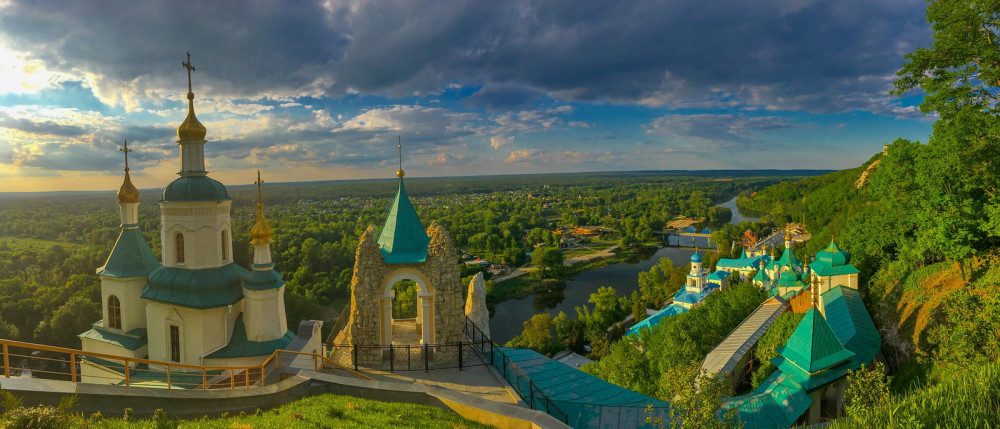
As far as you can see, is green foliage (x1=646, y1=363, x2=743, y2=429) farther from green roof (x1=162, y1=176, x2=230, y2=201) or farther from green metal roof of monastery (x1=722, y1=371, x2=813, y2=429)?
green roof (x1=162, y1=176, x2=230, y2=201)

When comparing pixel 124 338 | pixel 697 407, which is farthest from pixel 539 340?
pixel 697 407

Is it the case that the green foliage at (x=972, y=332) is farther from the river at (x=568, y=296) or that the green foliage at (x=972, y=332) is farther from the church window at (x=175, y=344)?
the river at (x=568, y=296)

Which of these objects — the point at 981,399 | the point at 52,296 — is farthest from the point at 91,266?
the point at 981,399

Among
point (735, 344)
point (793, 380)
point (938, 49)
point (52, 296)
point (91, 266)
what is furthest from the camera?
→ point (91, 266)

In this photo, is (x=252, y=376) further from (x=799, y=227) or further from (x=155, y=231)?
(x=799, y=227)

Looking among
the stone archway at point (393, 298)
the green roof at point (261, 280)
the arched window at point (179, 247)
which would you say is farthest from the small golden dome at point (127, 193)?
the stone archway at point (393, 298)

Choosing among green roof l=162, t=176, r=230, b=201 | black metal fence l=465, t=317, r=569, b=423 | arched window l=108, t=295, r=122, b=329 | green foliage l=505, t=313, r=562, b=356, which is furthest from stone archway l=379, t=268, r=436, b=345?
green foliage l=505, t=313, r=562, b=356
